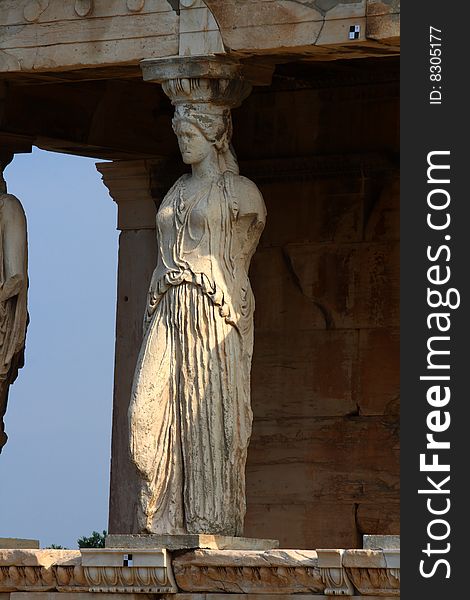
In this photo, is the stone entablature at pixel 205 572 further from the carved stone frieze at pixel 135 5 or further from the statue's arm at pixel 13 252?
the carved stone frieze at pixel 135 5

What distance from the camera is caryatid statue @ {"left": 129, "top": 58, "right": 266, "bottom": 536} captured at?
15.2 meters

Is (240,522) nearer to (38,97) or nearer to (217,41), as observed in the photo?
(217,41)

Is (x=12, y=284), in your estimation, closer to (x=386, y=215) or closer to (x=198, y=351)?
(x=198, y=351)

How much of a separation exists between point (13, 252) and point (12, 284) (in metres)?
0.20

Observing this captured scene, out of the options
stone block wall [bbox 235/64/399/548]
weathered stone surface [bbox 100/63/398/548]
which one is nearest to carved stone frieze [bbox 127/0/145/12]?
weathered stone surface [bbox 100/63/398/548]

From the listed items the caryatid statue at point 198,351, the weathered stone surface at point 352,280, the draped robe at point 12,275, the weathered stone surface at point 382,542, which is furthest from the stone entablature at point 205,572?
the weathered stone surface at point 352,280

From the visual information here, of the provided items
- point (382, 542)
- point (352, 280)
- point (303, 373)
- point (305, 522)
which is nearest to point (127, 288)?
point (303, 373)

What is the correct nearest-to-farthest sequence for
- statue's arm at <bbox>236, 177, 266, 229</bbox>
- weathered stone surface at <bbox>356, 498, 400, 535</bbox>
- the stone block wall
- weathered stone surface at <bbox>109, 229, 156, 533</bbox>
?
statue's arm at <bbox>236, 177, 266, 229</bbox>, weathered stone surface at <bbox>356, 498, 400, 535</bbox>, the stone block wall, weathered stone surface at <bbox>109, 229, 156, 533</bbox>

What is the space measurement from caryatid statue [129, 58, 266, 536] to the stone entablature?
32 centimetres

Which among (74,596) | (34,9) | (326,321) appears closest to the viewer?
(74,596)

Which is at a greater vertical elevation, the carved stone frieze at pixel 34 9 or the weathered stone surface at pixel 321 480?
the carved stone frieze at pixel 34 9

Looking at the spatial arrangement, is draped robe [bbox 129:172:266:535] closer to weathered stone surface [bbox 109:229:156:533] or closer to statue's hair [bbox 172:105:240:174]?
statue's hair [bbox 172:105:240:174]

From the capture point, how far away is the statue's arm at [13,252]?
16.7 meters

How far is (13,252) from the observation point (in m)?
16.7
